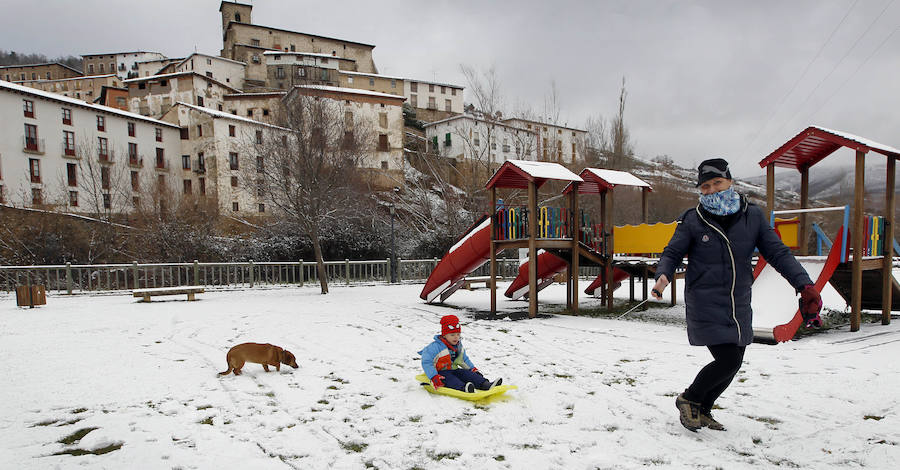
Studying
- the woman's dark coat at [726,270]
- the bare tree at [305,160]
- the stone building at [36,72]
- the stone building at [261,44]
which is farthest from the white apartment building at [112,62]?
the woman's dark coat at [726,270]

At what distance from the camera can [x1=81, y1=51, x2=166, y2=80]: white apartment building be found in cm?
10388

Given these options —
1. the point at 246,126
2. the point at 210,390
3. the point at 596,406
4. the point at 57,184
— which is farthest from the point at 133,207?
the point at 596,406

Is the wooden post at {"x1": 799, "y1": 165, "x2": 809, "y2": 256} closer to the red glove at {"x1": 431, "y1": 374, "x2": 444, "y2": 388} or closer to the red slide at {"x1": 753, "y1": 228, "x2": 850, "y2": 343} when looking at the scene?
the red slide at {"x1": 753, "y1": 228, "x2": 850, "y2": 343}

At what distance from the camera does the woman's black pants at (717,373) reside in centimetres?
353

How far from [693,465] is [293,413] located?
3318 millimetres

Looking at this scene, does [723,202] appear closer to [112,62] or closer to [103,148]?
[103,148]

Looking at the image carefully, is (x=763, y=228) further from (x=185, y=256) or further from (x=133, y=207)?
(x=133, y=207)

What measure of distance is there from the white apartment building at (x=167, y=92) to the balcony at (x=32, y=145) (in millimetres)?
17897

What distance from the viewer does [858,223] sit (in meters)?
8.49

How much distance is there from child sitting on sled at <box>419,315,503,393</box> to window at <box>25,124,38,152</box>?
47.7 m

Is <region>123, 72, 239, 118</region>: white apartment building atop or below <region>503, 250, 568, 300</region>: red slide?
atop

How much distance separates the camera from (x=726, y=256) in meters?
3.51

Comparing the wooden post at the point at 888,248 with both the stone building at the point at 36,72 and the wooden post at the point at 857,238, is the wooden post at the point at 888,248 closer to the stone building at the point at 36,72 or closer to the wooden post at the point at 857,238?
the wooden post at the point at 857,238

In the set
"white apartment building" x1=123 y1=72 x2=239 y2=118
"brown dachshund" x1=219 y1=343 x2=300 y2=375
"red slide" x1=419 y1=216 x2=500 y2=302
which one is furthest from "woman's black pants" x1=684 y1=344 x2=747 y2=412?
"white apartment building" x1=123 y1=72 x2=239 y2=118
